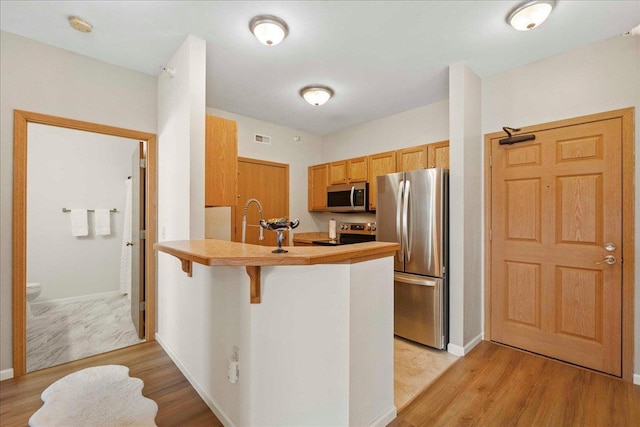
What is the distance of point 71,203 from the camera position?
165 inches

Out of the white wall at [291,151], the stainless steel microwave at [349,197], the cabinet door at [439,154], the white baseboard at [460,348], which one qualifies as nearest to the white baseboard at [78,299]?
the white wall at [291,151]

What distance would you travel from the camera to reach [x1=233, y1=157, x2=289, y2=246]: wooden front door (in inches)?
163

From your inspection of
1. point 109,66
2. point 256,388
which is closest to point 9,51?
point 109,66

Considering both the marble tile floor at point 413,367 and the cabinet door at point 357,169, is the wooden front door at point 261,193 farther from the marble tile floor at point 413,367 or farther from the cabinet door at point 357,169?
the marble tile floor at point 413,367

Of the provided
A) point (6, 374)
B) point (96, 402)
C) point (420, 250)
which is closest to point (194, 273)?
point (96, 402)

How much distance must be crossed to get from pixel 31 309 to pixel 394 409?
15.1ft

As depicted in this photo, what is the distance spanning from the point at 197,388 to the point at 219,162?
1795 mm

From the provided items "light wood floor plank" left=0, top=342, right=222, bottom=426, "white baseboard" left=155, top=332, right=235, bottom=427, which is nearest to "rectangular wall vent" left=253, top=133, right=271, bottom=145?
"white baseboard" left=155, top=332, right=235, bottom=427

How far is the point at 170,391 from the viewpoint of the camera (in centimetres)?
209

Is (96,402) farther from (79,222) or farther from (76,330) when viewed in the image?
(79,222)

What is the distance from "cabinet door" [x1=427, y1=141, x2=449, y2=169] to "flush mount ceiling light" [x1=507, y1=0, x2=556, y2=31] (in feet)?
4.64

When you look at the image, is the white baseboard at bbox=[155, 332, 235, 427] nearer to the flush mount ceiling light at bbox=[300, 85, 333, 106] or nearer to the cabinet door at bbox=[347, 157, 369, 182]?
the flush mount ceiling light at bbox=[300, 85, 333, 106]

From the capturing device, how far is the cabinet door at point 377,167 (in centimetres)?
391

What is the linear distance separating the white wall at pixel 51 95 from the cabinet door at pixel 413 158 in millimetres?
2873
